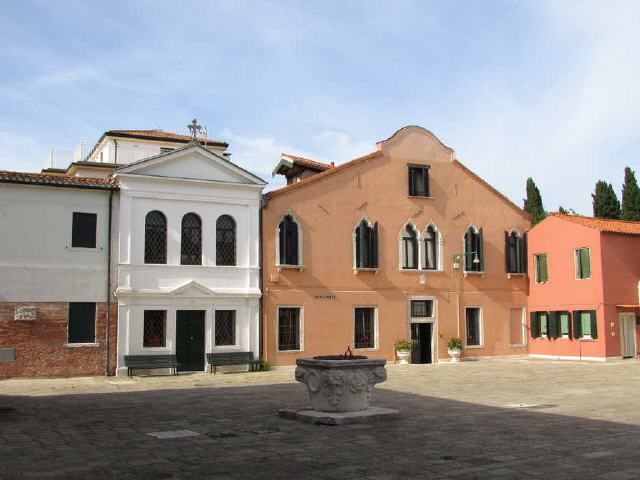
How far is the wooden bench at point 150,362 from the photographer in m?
23.0

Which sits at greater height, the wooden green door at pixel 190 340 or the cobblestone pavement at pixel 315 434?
the wooden green door at pixel 190 340

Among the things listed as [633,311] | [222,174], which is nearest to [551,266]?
[633,311]

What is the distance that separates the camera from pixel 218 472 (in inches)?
321

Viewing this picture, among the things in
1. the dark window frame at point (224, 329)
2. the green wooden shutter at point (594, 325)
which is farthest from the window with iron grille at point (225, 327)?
the green wooden shutter at point (594, 325)

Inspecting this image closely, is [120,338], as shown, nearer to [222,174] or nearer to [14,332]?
[14,332]

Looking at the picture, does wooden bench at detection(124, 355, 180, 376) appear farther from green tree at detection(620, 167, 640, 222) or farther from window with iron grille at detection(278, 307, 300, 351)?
green tree at detection(620, 167, 640, 222)

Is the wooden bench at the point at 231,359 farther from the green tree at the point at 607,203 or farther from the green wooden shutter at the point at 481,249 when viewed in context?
the green tree at the point at 607,203

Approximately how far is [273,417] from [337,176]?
16.0 m

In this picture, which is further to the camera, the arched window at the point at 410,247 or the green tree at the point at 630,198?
the green tree at the point at 630,198

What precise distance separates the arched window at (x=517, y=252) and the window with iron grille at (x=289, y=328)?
10.9 metres

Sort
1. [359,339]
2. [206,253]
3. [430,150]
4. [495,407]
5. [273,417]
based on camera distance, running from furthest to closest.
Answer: [430,150], [359,339], [206,253], [495,407], [273,417]

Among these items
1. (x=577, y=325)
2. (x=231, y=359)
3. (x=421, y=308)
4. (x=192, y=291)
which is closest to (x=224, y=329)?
(x=231, y=359)

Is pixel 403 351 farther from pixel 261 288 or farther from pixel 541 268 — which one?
pixel 541 268

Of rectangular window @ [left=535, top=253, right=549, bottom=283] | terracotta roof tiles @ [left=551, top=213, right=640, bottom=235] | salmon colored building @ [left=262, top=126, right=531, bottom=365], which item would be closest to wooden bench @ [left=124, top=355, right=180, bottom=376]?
salmon colored building @ [left=262, top=126, right=531, bottom=365]
